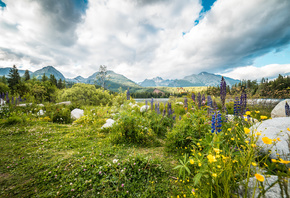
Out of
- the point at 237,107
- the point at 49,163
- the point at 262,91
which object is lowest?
the point at 49,163

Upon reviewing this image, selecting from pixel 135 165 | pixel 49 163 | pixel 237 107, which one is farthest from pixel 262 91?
pixel 49 163

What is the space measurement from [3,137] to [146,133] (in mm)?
5580

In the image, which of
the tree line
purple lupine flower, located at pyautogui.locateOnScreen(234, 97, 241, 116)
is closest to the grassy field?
purple lupine flower, located at pyautogui.locateOnScreen(234, 97, 241, 116)

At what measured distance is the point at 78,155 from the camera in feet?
10.2

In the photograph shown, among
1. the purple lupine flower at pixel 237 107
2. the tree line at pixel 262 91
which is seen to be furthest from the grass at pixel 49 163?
the tree line at pixel 262 91

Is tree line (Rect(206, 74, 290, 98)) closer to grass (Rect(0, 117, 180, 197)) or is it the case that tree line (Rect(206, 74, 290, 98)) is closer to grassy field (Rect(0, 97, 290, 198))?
grassy field (Rect(0, 97, 290, 198))

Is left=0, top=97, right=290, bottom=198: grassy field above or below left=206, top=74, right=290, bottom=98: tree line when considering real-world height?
below

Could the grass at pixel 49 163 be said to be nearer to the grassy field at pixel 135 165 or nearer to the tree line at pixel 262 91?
the grassy field at pixel 135 165

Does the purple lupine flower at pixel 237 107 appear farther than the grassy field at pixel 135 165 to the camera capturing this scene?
Yes

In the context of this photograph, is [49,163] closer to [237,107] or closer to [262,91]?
[237,107]

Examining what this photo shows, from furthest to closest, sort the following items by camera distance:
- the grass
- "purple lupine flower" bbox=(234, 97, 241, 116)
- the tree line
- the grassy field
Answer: the tree line < "purple lupine flower" bbox=(234, 97, 241, 116) < the grass < the grassy field

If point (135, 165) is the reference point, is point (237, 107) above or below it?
above

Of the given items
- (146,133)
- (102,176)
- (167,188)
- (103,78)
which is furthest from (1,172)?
(103,78)

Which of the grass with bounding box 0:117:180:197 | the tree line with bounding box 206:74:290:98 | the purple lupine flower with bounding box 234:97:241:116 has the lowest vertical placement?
the grass with bounding box 0:117:180:197
